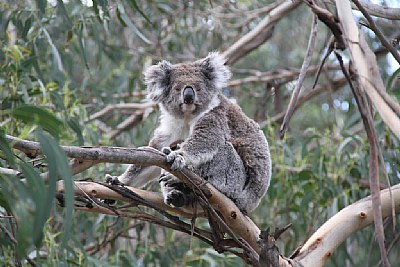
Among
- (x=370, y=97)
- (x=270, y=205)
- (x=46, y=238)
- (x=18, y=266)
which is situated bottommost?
(x=270, y=205)

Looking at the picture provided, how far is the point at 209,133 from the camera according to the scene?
10.5 ft

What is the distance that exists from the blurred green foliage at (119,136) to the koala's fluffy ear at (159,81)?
26 cm

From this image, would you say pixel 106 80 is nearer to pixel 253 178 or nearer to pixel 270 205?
pixel 270 205

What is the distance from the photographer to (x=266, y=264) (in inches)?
90.7

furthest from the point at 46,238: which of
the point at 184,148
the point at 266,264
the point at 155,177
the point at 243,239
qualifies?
the point at 266,264

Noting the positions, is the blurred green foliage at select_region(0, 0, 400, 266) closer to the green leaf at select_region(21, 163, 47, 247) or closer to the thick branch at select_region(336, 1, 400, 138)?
the green leaf at select_region(21, 163, 47, 247)

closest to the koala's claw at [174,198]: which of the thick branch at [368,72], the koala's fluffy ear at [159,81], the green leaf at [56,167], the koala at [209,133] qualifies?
the koala at [209,133]

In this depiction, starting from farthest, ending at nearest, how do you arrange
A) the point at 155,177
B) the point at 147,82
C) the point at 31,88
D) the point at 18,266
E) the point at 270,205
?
the point at 270,205
the point at 31,88
the point at 147,82
the point at 155,177
the point at 18,266

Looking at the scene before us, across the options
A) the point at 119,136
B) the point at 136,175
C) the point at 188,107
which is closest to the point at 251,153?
the point at 188,107

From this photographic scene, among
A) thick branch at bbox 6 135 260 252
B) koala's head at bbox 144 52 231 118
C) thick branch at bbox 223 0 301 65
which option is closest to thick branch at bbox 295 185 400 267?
thick branch at bbox 6 135 260 252

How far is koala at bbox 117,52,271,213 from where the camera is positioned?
3.20 meters

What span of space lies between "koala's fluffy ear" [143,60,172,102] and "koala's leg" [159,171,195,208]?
2.38 ft

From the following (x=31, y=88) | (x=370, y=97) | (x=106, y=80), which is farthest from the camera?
(x=106, y=80)

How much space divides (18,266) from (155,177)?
0.89m
